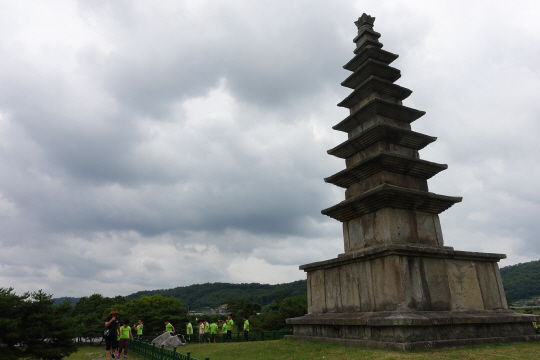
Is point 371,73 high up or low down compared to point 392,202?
up

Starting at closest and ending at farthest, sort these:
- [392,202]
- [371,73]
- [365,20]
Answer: [392,202], [371,73], [365,20]

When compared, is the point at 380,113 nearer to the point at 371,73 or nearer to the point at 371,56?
the point at 371,73

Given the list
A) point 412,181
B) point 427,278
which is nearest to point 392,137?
point 412,181

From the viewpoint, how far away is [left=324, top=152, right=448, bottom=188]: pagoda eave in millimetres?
13783

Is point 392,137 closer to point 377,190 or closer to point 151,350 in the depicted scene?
point 377,190

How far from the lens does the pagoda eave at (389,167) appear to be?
13.8 metres

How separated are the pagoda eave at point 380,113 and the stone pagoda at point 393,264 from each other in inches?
2.0

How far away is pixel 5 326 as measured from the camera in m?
13.0

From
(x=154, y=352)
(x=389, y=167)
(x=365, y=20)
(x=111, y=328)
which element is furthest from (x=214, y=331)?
(x=365, y=20)

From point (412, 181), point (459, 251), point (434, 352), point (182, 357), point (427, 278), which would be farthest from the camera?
point (412, 181)

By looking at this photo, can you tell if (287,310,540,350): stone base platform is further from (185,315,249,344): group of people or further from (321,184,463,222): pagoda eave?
(185,315,249,344): group of people

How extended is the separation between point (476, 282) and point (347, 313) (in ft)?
16.2

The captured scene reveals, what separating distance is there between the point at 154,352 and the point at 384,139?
12607 mm

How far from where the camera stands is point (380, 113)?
15789 mm
